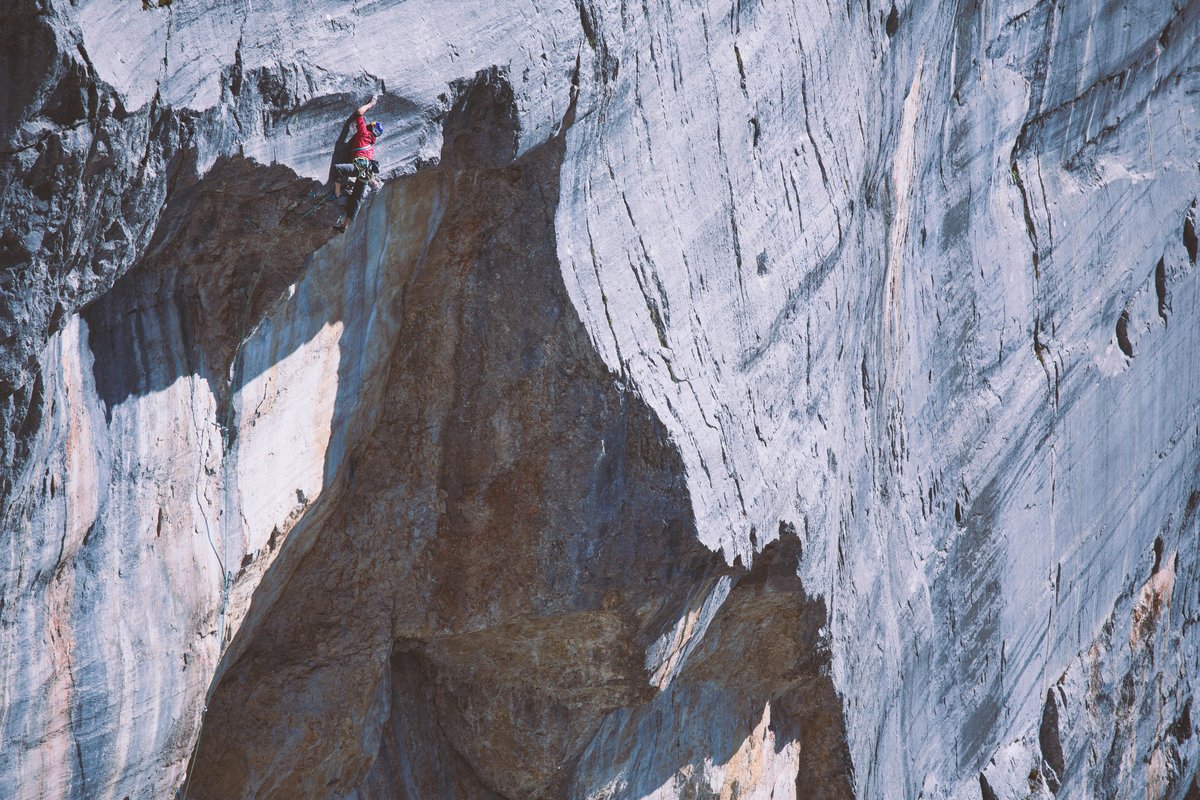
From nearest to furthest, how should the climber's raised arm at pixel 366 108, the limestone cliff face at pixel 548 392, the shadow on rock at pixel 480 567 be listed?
the limestone cliff face at pixel 548 392, the climber's raised arm at pixel 366 108, the shadow on rock at pixel 480 567

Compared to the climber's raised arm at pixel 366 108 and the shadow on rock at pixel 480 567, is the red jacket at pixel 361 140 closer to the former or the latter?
the climber's raised arm at pixel 366 108

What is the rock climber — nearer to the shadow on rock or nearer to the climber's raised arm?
the climber's raised arm

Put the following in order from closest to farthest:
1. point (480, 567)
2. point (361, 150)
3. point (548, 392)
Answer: point (361, 150), point (548, 392), point (480, 567)

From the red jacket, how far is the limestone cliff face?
0.18ft

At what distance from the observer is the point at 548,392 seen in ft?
14.1

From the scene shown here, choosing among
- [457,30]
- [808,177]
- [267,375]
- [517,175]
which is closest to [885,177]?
[808,177]

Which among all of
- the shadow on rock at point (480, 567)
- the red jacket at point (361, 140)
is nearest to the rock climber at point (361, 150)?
the red jacket at point (361, 140)

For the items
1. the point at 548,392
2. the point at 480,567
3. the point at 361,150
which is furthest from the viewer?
the point at 480,567

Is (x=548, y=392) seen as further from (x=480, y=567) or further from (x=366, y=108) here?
(x=366, y=108)

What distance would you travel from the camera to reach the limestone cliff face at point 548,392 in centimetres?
316

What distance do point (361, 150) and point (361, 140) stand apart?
0.09ft

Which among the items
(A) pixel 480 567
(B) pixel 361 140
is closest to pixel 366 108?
(B) pixel 361 140

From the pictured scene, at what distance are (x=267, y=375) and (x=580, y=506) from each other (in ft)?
3.83

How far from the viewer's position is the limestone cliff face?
3.16 m
